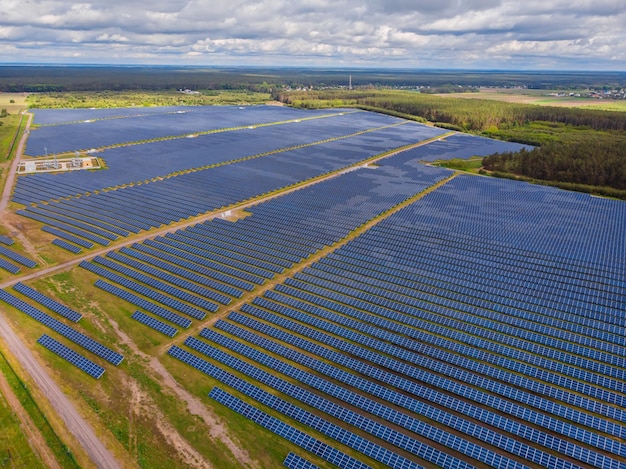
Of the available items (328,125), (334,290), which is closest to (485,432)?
(334,290)

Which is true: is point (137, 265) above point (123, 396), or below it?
above

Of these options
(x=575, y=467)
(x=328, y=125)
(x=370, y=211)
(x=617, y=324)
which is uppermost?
(x=328, y=125)

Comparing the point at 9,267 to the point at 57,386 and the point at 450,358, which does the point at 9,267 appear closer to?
the point at 57,386

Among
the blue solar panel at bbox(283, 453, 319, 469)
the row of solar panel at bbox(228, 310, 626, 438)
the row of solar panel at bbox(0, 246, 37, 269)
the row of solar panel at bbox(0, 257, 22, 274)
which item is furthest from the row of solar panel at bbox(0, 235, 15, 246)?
the blue solar panel at bbox(283, 453, 319, 469)

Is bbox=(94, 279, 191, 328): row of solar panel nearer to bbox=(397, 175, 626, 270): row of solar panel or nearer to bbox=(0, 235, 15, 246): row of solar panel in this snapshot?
bbox=(0, 235, 15, 246): row of solar panel

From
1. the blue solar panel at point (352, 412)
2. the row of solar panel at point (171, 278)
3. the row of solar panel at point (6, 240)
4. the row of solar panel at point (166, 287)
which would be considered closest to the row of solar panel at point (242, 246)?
the row of solar panel at point (171, 278)

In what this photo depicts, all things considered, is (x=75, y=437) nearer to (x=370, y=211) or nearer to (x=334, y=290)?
(x=334, y=290)

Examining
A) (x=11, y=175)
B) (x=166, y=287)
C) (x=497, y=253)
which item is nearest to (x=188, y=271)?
(x=166, y=287)
